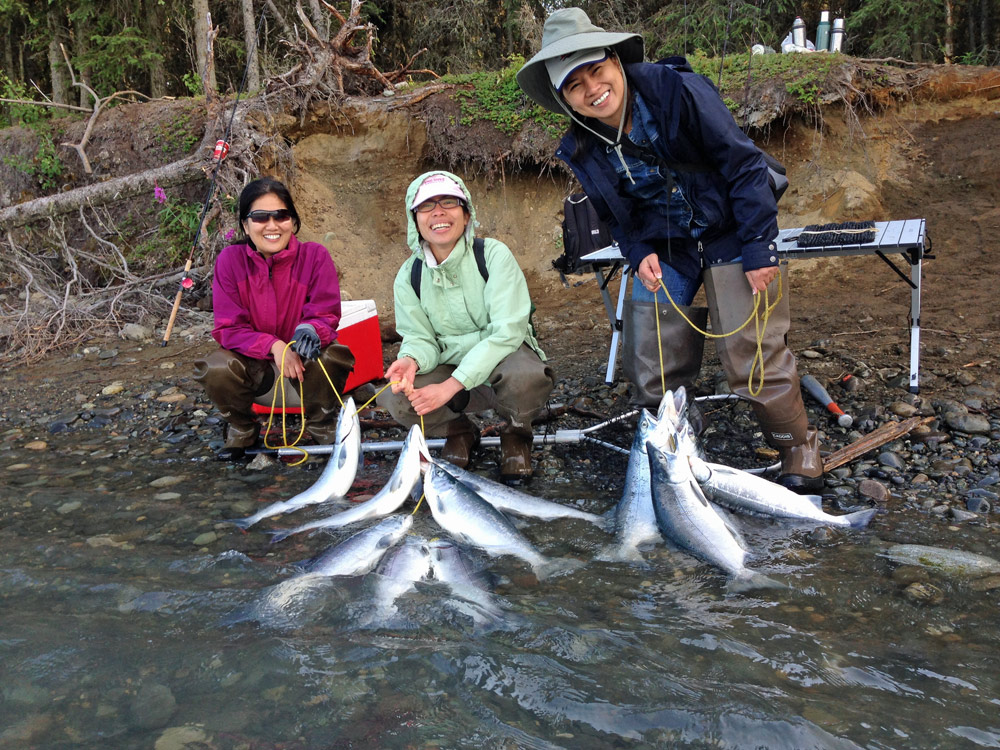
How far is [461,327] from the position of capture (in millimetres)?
4926

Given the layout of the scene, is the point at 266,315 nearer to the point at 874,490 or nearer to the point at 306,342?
the point at 306,342

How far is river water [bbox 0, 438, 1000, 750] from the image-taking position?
248 cm

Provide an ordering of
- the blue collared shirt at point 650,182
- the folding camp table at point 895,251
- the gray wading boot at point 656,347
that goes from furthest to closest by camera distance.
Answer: the folding camp table at point 895,251 → the gray wading boot at point 656,347 → the blue collared shirt at point 650,182

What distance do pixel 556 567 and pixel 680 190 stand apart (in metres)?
2.23

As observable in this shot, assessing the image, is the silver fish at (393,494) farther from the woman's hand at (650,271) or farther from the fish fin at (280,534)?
the woman's hand at (650,271)

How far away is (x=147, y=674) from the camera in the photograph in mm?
2865

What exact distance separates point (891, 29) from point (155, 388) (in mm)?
12913

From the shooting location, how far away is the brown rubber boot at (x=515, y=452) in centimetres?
491

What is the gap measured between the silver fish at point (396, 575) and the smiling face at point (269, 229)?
8.58 feet

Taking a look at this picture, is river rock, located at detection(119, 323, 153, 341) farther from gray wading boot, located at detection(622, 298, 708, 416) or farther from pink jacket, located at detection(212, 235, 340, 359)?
gray wading boot, located at detection(622, 298, 708, 416)

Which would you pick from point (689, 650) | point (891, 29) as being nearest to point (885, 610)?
point (689, 650)


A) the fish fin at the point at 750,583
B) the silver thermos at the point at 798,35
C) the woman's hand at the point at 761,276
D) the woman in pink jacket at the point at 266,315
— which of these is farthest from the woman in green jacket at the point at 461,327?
the silver thermos at the point at 798,35

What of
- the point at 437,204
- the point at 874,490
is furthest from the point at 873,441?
the point at 437,204

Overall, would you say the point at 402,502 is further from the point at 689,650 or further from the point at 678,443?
the point at 689,650
